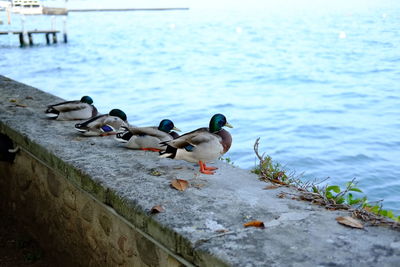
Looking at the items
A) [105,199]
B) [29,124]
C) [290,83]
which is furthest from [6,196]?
[290,83]

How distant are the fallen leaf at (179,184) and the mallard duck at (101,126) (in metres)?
1.28

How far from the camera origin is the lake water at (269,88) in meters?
12.3

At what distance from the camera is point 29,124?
4453mm

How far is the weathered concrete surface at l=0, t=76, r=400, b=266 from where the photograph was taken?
231cm

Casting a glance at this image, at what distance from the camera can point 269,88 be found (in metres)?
21.3

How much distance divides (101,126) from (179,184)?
1.39 meters

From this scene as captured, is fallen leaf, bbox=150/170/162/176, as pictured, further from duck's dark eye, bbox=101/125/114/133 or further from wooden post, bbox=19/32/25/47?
wooden post, bbox=19/32/25/47

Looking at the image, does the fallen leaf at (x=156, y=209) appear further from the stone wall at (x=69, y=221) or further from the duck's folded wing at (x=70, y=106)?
the duck's folded wing at (x=70, y=106)

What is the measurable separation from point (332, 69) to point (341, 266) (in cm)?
2428

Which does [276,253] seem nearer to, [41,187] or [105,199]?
[105,199]

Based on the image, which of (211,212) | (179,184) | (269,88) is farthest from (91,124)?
(269,88)

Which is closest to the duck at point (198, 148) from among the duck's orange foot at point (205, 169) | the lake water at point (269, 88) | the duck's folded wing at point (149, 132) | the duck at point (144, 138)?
the duck's orange foot at point (205, 169)

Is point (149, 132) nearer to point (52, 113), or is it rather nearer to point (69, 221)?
point (69, 221)

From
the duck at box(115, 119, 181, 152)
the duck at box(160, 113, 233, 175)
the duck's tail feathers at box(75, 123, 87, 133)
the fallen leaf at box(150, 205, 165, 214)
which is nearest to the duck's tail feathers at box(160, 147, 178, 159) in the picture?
the duck at box(160, 113, 233, 175)
